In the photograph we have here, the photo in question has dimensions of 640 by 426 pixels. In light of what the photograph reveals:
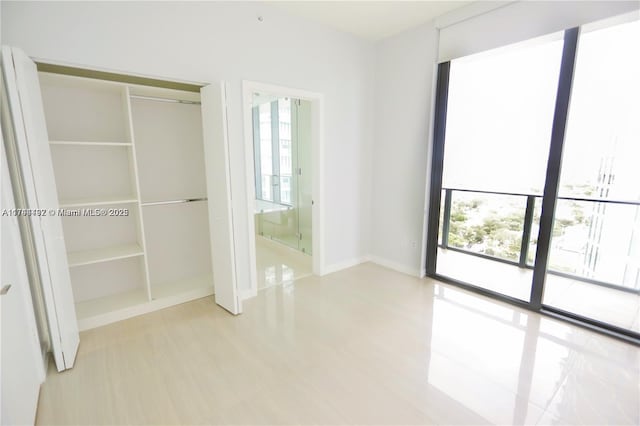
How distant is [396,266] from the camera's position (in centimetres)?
392

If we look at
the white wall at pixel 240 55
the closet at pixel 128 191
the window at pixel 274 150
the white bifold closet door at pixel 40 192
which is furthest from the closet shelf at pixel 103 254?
the window at pixel 274 150

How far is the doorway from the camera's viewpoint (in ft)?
11.8

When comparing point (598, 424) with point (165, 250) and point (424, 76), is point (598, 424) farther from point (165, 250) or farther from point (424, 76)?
point (165, 250)

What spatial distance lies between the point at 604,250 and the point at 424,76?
9.06 feet

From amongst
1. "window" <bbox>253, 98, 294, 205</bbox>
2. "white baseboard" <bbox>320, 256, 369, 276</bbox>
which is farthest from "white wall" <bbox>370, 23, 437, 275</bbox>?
"window" <bbox>253, 98, 294, 205</bbox>

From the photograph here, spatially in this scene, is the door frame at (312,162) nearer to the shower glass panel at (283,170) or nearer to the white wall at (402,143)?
the shower glass panel at (283,170)

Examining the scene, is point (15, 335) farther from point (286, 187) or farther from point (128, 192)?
point (286, 187)

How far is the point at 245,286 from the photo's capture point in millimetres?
3117

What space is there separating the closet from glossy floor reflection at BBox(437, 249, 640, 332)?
3.00 meters

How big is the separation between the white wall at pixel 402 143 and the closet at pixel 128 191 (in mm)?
2179

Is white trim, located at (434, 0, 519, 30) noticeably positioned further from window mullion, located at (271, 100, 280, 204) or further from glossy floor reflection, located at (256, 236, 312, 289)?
glossy floor reflection, located at (256, 236, 312, 289)

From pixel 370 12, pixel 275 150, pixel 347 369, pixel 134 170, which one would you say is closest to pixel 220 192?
pixel 134 170

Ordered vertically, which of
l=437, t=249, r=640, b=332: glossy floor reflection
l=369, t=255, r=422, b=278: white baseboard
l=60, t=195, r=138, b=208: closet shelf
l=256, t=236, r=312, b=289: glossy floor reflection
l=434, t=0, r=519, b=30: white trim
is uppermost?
l=434, t=0, r=519, b=30: white trim

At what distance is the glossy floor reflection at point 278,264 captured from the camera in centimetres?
365
